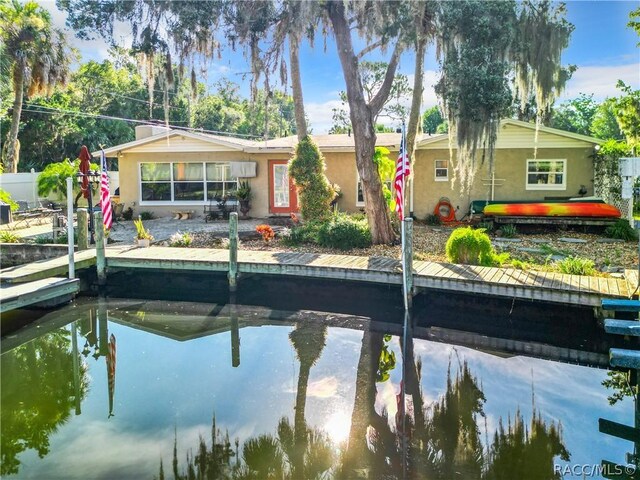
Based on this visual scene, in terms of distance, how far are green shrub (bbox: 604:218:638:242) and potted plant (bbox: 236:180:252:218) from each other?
34.6ft

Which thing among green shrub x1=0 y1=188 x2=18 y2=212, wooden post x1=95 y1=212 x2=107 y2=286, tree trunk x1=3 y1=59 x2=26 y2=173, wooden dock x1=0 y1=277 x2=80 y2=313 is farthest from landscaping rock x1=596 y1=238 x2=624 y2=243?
tree trunk x1=3 y1=59 x2=26 y2=173

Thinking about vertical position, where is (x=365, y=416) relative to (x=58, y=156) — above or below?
below

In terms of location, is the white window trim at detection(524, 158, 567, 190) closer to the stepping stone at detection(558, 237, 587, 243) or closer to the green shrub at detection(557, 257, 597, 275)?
the stepping stone at detection(558, 237, 587, 243)

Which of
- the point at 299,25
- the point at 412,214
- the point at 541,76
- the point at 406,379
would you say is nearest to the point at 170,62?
the point at 299,25

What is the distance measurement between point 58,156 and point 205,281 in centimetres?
2266

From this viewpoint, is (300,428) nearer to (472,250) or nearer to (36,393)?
(36,393)

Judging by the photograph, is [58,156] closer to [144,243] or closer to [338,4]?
[144,243]

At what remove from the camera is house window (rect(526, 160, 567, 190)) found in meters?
15.2

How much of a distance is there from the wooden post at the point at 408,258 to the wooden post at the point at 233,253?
3251mm

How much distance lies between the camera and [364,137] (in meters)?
11.8

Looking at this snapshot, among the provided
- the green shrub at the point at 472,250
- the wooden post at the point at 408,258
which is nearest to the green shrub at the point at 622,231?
the green shrub at the point at 472,250

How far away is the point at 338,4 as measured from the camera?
11.3 metres

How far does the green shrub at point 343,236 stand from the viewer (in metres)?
11.5

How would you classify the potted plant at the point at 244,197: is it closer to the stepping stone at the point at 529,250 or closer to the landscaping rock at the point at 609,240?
the stepping stone at the point at 529,250
